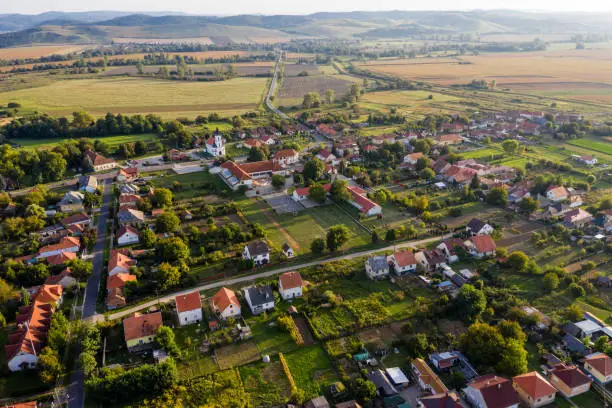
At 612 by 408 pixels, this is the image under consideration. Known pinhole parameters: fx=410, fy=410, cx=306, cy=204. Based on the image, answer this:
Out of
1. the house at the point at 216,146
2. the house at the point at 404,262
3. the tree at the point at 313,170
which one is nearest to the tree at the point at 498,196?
the house at the point at 404,262

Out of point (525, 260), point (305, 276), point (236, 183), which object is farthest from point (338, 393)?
point (236, 183)

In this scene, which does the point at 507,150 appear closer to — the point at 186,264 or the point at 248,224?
the point at 248,224

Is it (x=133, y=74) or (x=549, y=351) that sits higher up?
(x=133, y=74)

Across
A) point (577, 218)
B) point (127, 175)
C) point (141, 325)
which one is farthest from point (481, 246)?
point (127, 175)

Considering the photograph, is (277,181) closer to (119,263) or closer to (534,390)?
(119,263)

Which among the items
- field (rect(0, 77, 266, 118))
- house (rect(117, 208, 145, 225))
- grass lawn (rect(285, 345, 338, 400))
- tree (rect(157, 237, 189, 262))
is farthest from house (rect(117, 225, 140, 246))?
field (rect(0, 77, 266, 118))

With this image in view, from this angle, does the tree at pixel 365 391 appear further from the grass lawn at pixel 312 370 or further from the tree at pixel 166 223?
the tree at pixel 166 223

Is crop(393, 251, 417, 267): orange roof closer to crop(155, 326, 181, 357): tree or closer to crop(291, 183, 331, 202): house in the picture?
crop(291, 183, 331, 202): house
